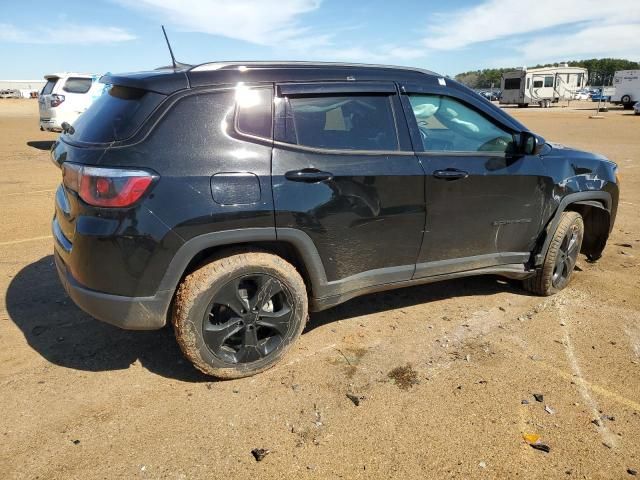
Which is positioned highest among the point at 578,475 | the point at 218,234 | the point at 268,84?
the point at 268,84

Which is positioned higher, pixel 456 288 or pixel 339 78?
pixel 339 78

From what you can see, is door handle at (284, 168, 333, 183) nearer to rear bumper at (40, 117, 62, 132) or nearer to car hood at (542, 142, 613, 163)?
car hood at (542, 142, 613, 163)

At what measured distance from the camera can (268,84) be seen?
9.78 feet

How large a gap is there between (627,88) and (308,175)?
44.2 meters

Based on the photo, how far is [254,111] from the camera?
2.93 metres

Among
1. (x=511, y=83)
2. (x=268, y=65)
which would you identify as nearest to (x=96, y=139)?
(x=268, y=65)

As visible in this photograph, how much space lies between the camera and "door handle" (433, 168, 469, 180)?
3430mm

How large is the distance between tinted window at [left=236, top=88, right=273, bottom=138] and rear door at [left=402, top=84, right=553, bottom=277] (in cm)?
104

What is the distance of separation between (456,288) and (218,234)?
2674mm

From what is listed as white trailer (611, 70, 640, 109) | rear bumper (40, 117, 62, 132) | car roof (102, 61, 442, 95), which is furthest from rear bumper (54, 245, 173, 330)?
white trailer (611, 70, 640, 109)

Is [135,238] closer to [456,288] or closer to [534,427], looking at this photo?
[534,427]

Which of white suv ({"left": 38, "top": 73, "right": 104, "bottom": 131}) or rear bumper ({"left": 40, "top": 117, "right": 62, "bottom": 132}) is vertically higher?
white suv ({"left": 38, "top": 73, "right": 104, "bottom": 131})

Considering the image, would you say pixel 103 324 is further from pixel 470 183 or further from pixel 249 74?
pixel 470 183

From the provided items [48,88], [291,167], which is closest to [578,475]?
[291,167]
